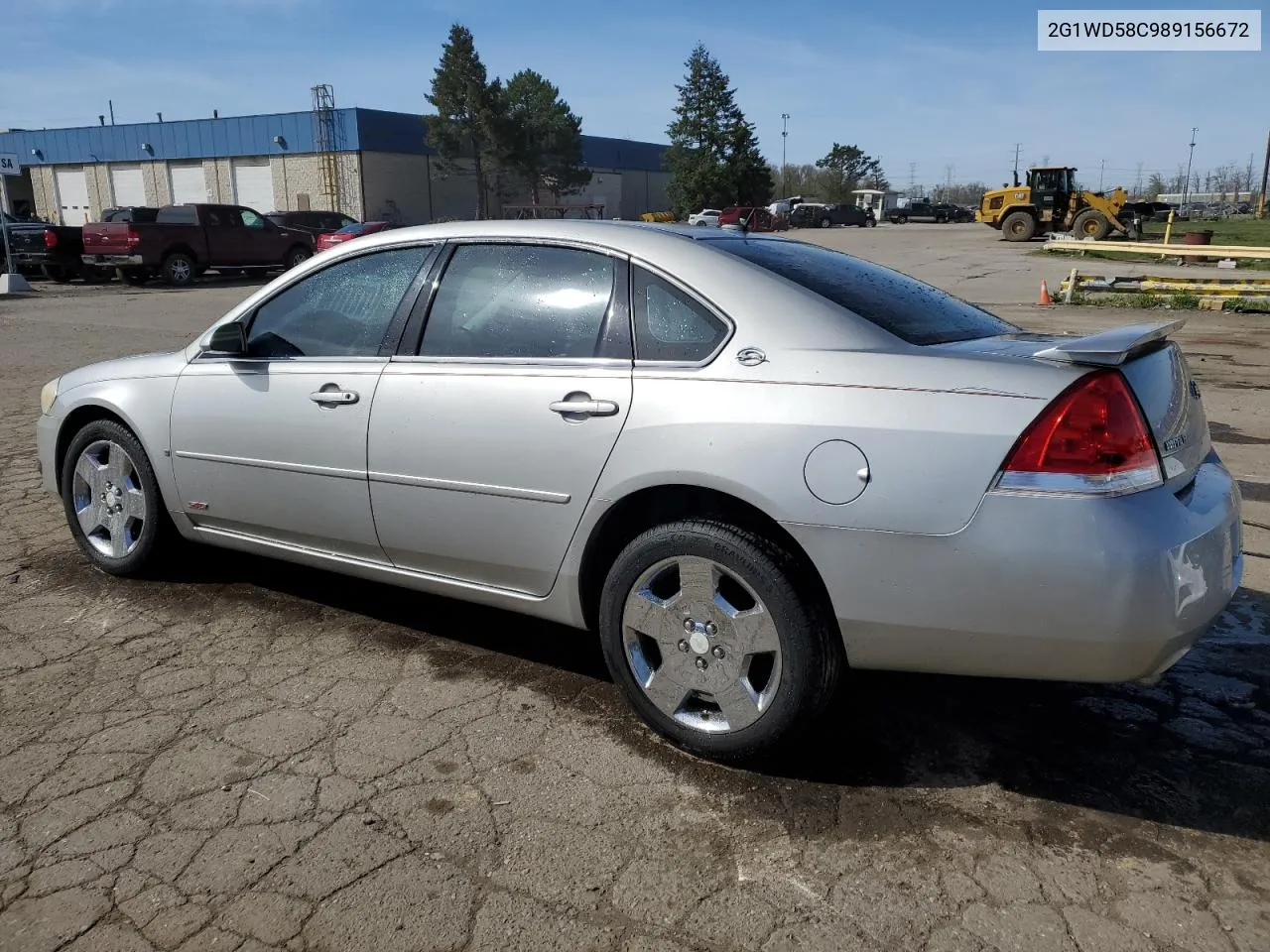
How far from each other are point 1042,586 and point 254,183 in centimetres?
5703

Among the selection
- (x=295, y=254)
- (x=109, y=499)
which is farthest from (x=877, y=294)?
(x=295, y=254)

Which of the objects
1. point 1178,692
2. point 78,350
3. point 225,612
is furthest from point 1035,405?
point 78,350

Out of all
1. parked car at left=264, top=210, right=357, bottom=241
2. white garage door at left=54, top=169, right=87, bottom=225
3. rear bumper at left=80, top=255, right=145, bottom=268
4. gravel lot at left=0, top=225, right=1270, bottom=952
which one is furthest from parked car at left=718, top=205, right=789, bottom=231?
gravel lot at left=0, top=225, right=1270, bottom=952

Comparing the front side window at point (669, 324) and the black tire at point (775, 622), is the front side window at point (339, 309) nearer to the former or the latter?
the front side window at point (669, 324)

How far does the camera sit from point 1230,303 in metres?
15.6

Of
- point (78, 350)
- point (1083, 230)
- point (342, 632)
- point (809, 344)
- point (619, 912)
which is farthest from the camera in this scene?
point (1083, 230)

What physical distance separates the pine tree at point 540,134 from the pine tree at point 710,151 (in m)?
12.0

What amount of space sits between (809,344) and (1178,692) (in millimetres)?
1846

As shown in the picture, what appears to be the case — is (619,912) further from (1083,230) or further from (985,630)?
(1083,230)

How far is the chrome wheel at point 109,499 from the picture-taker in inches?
175

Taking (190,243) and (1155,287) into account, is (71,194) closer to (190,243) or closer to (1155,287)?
(190,243)

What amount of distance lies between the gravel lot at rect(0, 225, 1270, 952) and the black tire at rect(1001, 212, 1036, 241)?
120 ft

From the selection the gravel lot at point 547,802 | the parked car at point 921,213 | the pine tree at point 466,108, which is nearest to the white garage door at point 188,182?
the pine tree at point 466,108

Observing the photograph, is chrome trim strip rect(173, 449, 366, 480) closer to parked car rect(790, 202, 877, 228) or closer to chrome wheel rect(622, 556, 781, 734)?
chrome wheel rect(622, 556, 781, 734)
